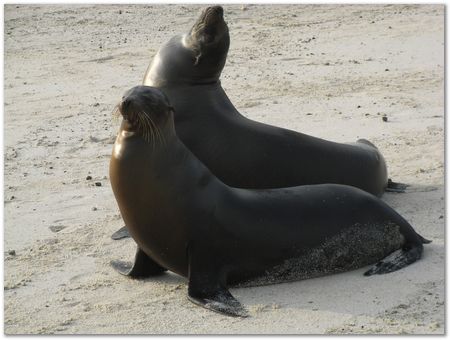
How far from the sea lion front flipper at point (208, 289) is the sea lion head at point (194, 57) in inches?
71.3

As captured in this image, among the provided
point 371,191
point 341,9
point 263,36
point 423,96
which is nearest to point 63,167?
point 371,191

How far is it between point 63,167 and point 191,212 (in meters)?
3.26

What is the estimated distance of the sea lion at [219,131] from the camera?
7754 mm

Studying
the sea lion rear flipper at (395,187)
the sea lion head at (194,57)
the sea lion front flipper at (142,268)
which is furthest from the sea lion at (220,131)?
the sea lion front flipper at (142,268)

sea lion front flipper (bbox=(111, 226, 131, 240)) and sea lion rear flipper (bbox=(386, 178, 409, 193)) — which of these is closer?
sea lion front flipper (bbox=(111, 226, 131, 240))

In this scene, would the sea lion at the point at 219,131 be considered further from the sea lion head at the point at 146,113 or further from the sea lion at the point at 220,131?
the sea lion head at the point at 146,113

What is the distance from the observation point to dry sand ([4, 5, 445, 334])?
250 inches

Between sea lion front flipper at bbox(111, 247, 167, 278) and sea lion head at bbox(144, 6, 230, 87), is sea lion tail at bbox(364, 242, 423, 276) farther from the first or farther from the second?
sea lion head at bbox(144, 6, 230, 87)

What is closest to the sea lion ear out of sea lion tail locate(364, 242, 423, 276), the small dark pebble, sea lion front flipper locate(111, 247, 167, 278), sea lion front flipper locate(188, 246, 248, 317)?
the small dark pebble

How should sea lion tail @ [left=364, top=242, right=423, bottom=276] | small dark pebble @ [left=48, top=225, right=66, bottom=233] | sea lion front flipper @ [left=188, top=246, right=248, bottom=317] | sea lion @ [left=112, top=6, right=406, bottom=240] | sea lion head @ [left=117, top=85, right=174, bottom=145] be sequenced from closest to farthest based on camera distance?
sea lion front flipper @ [left=188, top=246, right=248, bottom=317], sea lion head @ [left=117, top=85, right=174, bottom=145], sea lion tail @ [left=364, top=242, right=423, bottom=276], sea lion @ [left=112, top=6, right=406, bottom=240], small dark pebble @ [left=48, top=225, right=66, bottom=233]

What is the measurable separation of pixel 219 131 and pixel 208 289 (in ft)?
5.30

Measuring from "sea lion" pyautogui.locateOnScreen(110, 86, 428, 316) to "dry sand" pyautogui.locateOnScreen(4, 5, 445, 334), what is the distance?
0.41 feet

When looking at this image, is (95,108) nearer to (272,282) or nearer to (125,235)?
(125,235)

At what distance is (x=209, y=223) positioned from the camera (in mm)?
6605
